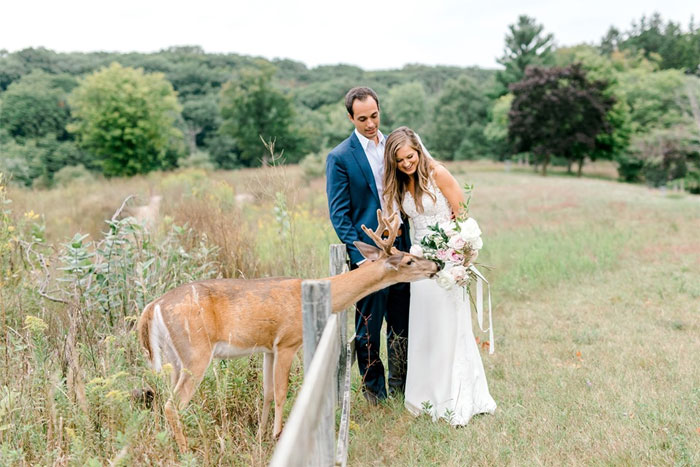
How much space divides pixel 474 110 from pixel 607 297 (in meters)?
49.9

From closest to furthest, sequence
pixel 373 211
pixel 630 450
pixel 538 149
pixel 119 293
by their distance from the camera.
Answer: pixel 630 450 < pixel 373 211 < pixel 119 293 < pixel 538 149

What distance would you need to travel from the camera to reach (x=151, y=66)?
65375 millimetres

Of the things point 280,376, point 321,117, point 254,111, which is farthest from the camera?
point 321,117

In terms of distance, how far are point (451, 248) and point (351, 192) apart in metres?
0.94

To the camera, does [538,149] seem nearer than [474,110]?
Yes

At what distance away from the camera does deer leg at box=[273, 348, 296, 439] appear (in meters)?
3.59

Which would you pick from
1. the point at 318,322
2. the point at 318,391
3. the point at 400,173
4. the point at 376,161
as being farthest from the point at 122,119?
the point at 318,391

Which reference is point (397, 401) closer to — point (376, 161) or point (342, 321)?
point (342, 321)

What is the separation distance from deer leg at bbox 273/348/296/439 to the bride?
4.01 feet

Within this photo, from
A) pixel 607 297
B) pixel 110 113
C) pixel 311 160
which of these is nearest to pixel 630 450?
pixel 607 297

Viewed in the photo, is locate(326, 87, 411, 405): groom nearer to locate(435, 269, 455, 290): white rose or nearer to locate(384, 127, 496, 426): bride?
locate(384, 127, 496, 426): bride

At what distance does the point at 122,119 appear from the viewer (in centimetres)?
3644

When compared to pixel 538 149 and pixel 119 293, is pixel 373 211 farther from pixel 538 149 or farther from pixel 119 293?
pixel 538 149

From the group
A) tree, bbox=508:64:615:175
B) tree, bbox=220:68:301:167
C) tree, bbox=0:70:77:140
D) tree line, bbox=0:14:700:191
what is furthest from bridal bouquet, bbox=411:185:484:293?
tree, bbox=0:70:77:140
